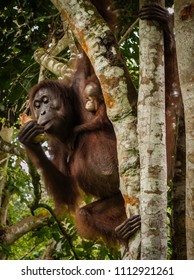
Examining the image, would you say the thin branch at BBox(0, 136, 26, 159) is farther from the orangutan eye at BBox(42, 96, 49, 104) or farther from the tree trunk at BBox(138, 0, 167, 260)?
the tree trunk at BBox(138, 0, 167, 260)

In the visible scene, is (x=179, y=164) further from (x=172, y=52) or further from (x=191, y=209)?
(x=191, y=209)

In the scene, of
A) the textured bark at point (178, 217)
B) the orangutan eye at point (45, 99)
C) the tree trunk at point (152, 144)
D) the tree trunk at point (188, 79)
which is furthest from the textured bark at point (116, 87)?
the orangutan eye at point (45, 99)

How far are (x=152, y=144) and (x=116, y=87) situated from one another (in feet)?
1.07

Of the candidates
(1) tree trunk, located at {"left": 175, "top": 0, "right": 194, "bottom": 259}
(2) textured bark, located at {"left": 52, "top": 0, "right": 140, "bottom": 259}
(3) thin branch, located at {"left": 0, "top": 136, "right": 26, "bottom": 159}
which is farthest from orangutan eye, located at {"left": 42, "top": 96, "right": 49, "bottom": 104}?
(1) tree trunk, located at {"left": 175, "top": 0, "right": 194, "bottom": 259}

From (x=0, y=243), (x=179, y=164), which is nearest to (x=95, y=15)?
(x=179, y=164)

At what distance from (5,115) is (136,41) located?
1.12 m

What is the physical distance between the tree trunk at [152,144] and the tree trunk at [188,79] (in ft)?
0.29

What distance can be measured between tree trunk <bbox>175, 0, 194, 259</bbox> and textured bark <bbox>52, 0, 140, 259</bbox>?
217 millimetres

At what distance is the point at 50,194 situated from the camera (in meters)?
3.38

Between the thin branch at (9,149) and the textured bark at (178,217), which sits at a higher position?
the thin branch at (9,149)

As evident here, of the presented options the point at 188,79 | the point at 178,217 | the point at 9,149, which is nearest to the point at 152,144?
the point at 188,79

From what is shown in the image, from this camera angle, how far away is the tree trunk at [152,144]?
1.64m

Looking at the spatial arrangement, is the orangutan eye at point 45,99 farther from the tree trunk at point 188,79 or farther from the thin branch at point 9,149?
the tree trunk at point 188,79

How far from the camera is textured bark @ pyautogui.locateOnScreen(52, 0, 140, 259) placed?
5.98 ft
